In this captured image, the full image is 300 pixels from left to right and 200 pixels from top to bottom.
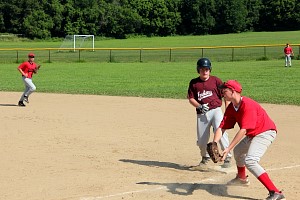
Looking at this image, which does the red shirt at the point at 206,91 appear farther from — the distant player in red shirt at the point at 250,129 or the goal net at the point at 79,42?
the goal net at the point at 79,42

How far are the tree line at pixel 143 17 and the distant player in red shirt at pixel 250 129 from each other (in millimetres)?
94051

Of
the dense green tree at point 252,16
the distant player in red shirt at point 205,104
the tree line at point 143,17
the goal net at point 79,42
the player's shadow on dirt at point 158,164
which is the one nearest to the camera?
the distant player in red shirt at point 205,104

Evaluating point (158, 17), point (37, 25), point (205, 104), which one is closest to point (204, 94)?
point (205, 104)

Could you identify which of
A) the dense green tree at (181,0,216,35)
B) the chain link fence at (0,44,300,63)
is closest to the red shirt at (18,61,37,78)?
the chain link fence at (0,44,300,63)

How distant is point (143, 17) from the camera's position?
10944 cm

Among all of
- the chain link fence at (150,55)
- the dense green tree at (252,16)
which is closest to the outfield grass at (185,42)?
the chain link fence at (150,55)

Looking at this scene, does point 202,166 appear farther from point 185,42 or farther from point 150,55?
point 185,42

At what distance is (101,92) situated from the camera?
22.4m

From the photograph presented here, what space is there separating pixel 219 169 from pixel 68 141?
3887 millimetres

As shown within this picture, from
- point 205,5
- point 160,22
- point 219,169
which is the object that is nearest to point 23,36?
point 160,22

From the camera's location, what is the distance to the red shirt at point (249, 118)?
274 inches

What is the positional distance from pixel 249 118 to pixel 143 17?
104 m

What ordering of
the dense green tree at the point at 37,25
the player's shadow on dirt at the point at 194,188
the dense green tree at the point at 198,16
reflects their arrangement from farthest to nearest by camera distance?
the dense green tree at the point at 198,16, the dense green tree at the point at 37,25, the player's shadow on dirt at the point at 194,188

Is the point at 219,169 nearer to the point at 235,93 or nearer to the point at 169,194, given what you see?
the point at 169,194
